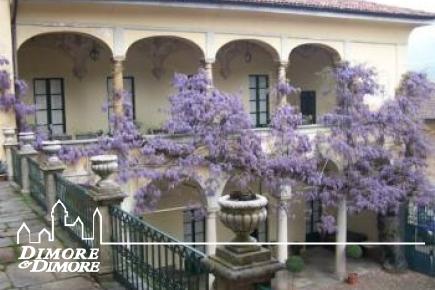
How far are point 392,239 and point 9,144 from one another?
42.6ft

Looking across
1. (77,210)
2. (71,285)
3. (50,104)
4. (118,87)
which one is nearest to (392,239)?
(118,87)

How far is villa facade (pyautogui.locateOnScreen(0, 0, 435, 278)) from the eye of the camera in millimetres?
14883

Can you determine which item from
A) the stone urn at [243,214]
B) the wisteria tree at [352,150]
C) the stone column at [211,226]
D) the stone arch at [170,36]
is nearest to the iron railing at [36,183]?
the stone urn at [243,214]

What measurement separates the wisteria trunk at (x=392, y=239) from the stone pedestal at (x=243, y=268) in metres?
15.5

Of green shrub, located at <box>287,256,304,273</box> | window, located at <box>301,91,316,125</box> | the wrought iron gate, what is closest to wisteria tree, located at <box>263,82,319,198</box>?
green shrub, located at <box>287,256,304,273</box>

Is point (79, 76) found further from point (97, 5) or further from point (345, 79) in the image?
point (345, 79)

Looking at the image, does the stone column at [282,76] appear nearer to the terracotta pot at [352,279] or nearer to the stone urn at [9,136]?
the terracotta pot at [352,279]

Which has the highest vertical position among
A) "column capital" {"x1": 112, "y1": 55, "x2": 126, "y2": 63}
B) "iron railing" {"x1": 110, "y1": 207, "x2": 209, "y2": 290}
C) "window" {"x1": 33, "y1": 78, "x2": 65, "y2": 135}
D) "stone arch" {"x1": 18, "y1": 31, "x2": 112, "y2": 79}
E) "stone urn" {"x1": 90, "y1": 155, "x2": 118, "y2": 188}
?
"stone arch" {"x1": 18, "y1": 31, "x2": 112, "y2": 79}

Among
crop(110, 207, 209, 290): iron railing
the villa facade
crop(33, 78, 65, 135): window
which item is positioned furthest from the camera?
crop(33, 78, 65, 135): window

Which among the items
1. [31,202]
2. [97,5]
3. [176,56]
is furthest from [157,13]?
[31,202]

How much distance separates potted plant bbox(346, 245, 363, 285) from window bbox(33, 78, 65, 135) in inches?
408

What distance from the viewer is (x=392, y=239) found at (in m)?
18.7

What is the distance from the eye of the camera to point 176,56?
18.7 metres

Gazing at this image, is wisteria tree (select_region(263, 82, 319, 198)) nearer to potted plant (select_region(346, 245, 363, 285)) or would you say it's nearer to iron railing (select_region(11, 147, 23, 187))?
potted plant (select_region(346, 245, 363, 285))
